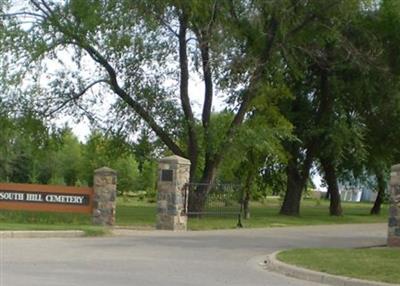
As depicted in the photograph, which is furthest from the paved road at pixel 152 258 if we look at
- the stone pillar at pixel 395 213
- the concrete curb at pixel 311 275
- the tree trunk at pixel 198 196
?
the tree trunk at pixel 198 196

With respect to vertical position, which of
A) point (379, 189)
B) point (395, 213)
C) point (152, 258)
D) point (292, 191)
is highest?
point (379, 189)

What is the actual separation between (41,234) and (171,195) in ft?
19.8

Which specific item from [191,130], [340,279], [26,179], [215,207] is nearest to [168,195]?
[215,207]

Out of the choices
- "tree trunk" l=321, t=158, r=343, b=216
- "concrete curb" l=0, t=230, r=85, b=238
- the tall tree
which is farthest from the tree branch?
"tree trunk" l=321, t=158, r=343, b=216

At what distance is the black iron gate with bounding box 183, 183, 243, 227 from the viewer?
2709cm

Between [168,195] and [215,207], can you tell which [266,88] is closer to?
[215,207]

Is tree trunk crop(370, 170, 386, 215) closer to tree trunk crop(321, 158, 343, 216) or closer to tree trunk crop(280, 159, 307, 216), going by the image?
tree trunk crop(321, 158, 343, 216)

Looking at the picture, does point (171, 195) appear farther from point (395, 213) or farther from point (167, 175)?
point (395, 213)

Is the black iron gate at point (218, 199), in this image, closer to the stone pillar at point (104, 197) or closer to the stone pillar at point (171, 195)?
the stone pillar at point (171, 195)

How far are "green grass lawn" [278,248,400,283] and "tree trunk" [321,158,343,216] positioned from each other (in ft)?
78.1

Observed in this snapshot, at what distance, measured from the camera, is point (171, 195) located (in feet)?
80.5

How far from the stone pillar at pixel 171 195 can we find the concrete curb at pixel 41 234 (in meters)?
4.55

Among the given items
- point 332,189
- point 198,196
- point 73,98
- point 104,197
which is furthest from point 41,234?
point 332,189

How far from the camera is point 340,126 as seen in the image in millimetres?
37062
